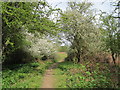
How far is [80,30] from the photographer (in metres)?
19.1

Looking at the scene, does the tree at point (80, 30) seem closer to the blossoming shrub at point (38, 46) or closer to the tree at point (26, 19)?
the blossoming shrub at point (38, 46)

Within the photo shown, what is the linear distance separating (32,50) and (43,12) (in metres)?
9.18

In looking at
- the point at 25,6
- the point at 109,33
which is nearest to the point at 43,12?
the point at 25,6

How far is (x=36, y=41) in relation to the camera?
21922 mm

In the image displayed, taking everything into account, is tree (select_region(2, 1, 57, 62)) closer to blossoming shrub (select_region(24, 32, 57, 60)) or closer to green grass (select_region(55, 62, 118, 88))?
blossoming shrub (select_region(24, 32, 57, 60))

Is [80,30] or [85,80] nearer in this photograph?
[85,80]

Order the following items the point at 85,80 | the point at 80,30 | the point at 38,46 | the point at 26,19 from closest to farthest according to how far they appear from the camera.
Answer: the point at 85,80 < the point at 26,19 < the point at 80,30 < the point at 38,46

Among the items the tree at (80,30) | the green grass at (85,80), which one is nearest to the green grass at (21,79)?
the green grass at (85,80)

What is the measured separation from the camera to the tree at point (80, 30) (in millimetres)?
18859

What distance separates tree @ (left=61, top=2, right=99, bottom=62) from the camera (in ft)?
61.9

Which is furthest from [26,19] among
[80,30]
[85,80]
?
[80,30]

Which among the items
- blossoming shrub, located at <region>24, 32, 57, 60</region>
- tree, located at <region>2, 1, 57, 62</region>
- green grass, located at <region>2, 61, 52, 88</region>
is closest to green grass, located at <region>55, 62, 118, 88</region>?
green grass, located at <region>2, 61, 52, 88</region>

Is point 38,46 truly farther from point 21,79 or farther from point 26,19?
point 21,79

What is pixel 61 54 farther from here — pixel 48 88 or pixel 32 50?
pixel 48 88
